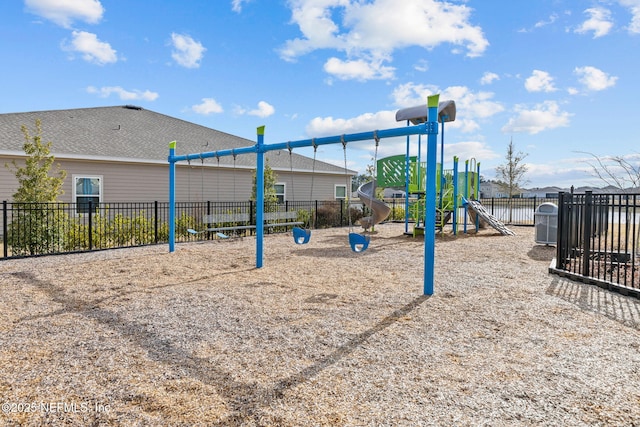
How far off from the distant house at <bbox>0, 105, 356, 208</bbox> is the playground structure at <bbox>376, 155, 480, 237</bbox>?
3.00 meters

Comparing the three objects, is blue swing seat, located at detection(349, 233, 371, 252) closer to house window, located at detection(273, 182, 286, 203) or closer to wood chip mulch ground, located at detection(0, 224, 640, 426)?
wood chip mulch ground, located at detection(0, 224, 640, 426)

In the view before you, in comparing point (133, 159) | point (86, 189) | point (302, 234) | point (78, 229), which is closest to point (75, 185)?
point (86, 189)

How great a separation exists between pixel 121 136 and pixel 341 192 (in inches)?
455

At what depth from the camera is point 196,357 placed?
3.36 metres

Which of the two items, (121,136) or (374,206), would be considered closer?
(374,206)

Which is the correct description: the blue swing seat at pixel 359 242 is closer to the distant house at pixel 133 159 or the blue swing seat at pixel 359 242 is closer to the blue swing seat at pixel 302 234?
the blue swing seat at pixel 302 234

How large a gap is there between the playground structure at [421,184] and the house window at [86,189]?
1022cm

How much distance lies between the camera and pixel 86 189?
13.1m

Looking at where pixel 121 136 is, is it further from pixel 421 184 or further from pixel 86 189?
pixel 421 184

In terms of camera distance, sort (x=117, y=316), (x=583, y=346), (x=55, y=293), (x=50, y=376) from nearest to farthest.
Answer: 1. (x=50, y=376)
2. (x=583, y=346)
3. (x=117, y=316)
4. (x=55, y=293)

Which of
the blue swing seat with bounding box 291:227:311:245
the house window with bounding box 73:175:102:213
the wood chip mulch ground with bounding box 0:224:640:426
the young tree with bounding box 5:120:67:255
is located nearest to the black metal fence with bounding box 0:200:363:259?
the young tree with bounding box 5:120:67:255

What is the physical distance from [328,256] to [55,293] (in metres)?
5.42

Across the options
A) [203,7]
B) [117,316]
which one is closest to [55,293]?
[117,316]

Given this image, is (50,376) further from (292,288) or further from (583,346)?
(583,346)
